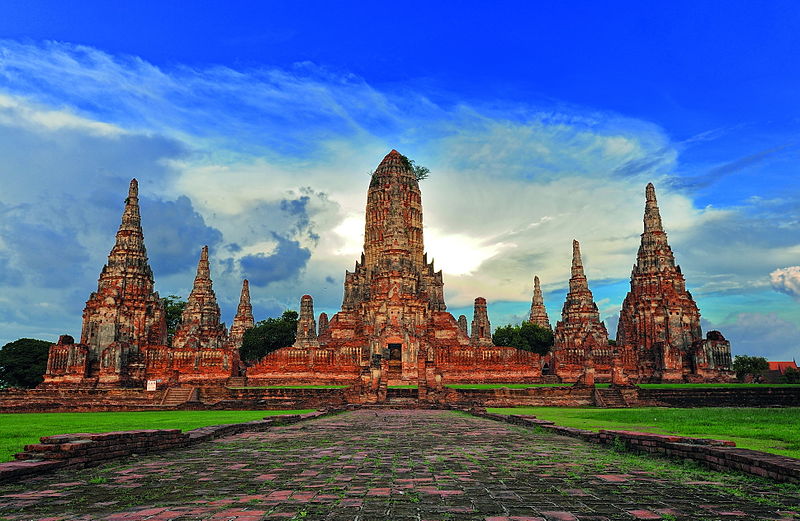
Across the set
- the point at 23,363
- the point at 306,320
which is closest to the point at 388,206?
the point at 306,320

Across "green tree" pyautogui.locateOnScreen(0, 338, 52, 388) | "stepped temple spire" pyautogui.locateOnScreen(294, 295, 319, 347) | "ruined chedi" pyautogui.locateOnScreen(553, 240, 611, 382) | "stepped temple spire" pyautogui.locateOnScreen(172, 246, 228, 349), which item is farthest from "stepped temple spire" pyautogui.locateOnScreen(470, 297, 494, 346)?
"green tree" pyautogui.locateOnScreen(0, 338, 52, 388)

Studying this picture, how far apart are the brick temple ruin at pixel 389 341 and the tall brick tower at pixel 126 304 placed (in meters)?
0.08

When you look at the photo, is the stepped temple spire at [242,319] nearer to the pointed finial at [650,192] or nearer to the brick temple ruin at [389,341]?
the brick temple ruin at [389,341]

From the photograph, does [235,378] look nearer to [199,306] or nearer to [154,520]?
[199,306]

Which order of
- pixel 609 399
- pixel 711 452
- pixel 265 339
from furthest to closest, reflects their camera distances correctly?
pixel 265 339
pixel 609 399
pixel 711 452

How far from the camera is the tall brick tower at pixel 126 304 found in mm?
49156

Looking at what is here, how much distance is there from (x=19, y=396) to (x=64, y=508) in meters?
34.7

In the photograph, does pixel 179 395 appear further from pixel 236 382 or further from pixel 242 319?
pixel 242 319

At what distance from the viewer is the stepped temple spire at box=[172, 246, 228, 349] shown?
199 feet

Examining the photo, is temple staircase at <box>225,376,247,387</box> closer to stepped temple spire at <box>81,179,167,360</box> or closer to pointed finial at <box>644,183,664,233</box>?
stepped temple spire at <box>81,179,167,360</box>

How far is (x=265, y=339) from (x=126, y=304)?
25580mm

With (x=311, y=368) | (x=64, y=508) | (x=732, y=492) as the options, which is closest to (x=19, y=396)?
(x=311, y=368)

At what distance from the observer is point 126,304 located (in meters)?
50.3

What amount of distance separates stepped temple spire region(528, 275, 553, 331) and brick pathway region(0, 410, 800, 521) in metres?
77.1
